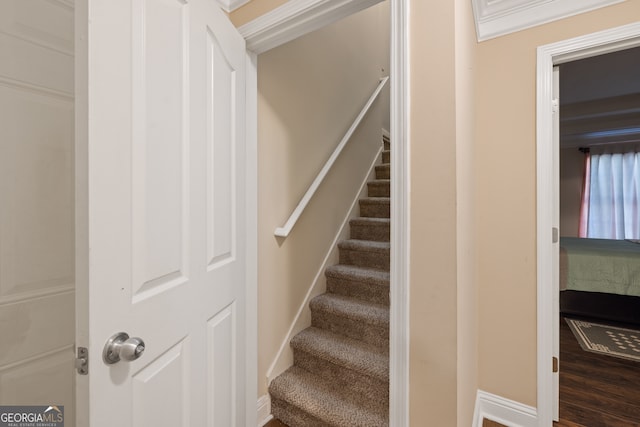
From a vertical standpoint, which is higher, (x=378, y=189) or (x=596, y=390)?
(x=378, y=189)

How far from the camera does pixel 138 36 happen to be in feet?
2.37

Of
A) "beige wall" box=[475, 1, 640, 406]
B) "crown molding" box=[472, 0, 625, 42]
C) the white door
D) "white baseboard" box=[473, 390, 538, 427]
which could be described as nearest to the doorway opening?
"white baseboard" box=[473, 390, 538, 427]

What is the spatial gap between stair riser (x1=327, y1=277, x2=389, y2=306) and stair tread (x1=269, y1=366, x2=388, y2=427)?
1.92 feet

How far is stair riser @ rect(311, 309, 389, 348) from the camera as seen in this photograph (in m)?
1.65

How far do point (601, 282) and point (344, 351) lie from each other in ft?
9.73

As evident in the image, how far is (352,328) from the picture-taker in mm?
1769

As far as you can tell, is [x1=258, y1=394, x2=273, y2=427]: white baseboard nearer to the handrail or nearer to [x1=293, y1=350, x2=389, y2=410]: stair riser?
[x1=293, y1=350, x2=389, y2=410]: stair riser

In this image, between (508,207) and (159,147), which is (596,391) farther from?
(159,147)

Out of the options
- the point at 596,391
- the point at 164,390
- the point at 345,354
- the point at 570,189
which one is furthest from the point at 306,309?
the point at 570,189

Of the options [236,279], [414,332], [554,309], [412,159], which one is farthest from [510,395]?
[236,279]

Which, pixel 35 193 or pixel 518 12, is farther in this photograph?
pixel 518 12

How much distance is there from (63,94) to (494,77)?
2.08 metres

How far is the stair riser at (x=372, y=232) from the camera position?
2.36 m

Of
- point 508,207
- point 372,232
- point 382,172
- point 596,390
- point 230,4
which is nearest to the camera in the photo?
point 230,4
